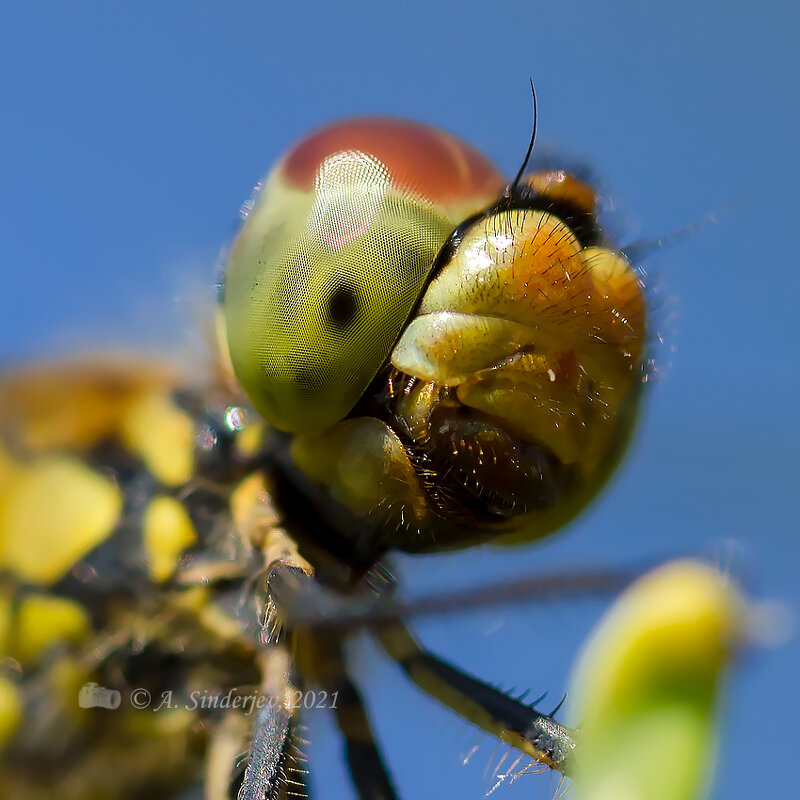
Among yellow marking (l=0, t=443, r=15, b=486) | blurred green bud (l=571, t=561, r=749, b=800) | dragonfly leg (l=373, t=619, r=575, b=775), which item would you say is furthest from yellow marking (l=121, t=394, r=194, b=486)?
blurred green bud (l=571, t=561, r=749, b=800)

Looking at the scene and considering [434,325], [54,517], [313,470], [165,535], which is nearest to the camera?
[434,325]

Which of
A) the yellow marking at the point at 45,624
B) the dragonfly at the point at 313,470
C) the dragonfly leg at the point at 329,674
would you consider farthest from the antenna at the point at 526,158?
the yellow marking at the point at 45,624

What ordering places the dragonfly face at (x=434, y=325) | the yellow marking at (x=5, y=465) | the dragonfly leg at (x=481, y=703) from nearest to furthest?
1. the dragonfly face at (x=434, y=325)
2. the dragonfly leg at (x=481, y=703)
3. the yellow marking at (x=5, y=465)

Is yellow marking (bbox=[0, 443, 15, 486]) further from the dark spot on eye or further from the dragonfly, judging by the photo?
the dark spot on eye

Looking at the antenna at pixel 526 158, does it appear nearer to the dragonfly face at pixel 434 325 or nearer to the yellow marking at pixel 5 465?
the dragonfly face at pixel 434 325

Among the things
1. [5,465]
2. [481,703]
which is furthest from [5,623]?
[481,703]

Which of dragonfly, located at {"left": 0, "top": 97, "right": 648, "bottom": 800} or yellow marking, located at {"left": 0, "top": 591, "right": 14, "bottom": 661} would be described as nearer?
dragonfly, located at {"left": 0, "top": 97, "right": 648, "bottom": 800}

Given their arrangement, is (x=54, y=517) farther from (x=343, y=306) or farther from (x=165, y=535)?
(x=343, y=306)
